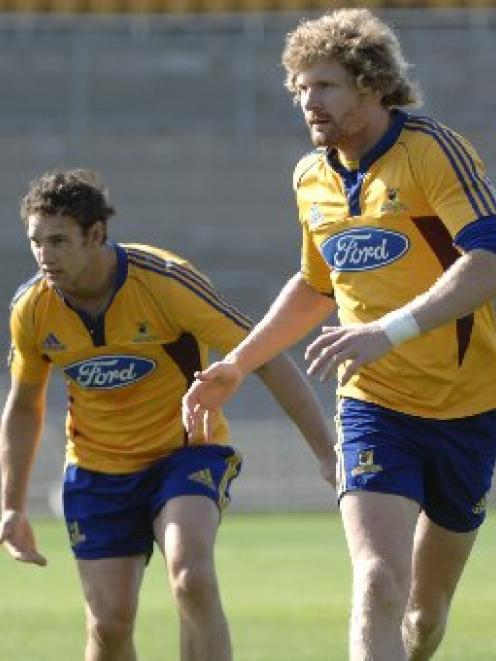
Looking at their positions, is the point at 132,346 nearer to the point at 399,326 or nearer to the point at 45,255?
the point at 45,255

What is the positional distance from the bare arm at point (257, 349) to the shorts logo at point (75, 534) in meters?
0.85

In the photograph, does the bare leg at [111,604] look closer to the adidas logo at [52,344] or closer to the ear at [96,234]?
the adidas logo at [52,344]

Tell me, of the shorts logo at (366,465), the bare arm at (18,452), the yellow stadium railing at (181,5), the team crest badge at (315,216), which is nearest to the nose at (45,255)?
the bare arm at (18,452)

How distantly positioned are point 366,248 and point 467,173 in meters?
0.42

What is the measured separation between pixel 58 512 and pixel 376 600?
14.7 m

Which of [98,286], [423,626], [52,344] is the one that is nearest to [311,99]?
[98,286]

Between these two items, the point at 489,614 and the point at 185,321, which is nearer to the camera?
the point at 185,321

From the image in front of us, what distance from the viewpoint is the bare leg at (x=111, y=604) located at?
7.10 metres

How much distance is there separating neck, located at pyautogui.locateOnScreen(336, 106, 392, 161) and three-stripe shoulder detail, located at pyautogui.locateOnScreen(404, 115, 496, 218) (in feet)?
0.51

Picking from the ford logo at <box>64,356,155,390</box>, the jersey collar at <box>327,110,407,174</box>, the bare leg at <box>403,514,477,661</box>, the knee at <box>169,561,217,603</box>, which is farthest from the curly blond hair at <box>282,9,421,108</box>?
the knee at <box>169,561,217,603</box>

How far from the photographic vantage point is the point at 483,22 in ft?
69.6

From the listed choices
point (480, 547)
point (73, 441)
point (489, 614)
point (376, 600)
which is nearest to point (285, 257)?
point (480, 547)

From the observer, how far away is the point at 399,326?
223 inches

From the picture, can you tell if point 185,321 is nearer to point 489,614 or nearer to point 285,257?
point 489,614
